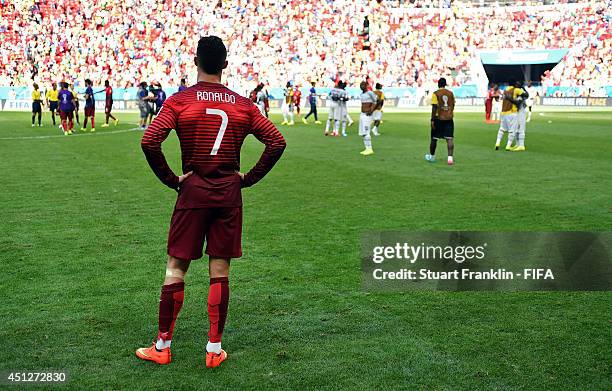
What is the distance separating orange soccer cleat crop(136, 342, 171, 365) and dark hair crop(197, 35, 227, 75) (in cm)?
197

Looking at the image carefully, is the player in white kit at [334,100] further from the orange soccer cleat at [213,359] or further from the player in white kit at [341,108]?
the orange soccer cleat at [213,359]

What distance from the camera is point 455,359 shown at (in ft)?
17.0

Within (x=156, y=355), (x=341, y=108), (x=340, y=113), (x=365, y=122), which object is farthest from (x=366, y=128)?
(x=156, y=355)

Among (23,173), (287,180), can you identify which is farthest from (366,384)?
(23,173)

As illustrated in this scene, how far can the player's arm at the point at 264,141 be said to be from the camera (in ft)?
16.8

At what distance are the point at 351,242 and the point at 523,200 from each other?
435 cm

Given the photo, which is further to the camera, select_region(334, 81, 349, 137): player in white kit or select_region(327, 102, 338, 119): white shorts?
select_region(327, 102, 338, 119): white shorts

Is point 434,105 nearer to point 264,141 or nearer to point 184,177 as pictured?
point 264,141

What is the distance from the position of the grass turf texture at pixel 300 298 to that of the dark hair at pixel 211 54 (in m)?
2.04

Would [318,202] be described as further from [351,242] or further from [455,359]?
[455,359]

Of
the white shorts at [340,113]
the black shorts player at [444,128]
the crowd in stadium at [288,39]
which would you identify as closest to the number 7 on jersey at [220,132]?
the black shorts player at [444,128]

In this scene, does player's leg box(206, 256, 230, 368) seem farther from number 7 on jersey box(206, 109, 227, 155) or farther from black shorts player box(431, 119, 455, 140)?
black shorts player box(431, 119, 455, 140)

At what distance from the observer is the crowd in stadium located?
51.5 metres

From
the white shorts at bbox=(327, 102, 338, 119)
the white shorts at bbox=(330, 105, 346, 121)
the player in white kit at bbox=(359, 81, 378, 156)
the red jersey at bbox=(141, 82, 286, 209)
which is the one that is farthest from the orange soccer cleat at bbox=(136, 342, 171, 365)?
the white shorts at bbox=(327, 102, 338, 119)
